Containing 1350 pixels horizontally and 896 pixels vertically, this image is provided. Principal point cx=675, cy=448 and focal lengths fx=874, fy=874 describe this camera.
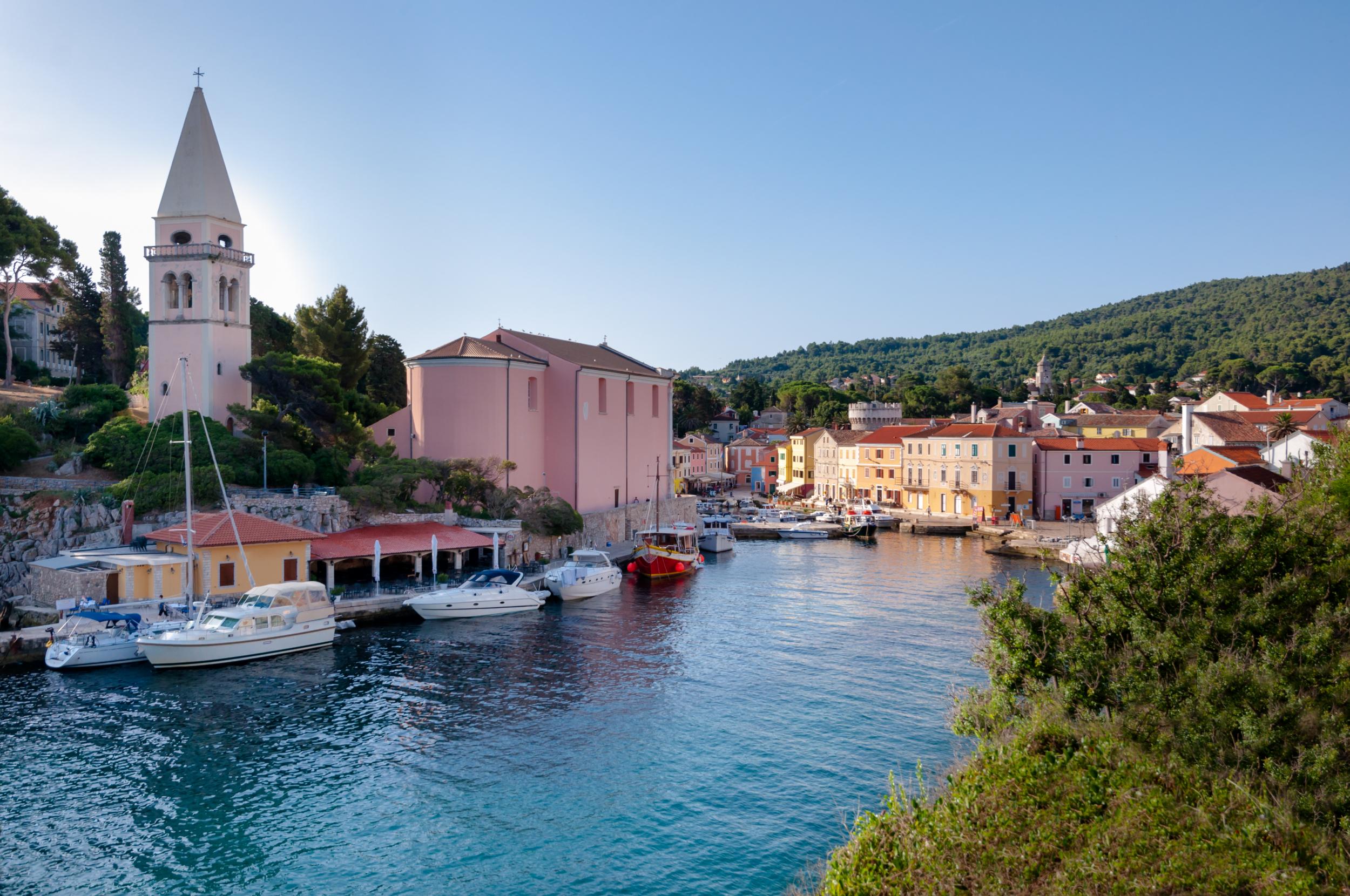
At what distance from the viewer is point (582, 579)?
27609mm

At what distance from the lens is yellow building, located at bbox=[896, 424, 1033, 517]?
4688cm

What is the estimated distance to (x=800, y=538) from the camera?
151 ft

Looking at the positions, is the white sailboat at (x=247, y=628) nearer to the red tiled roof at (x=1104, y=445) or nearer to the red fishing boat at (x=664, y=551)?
the red fishing boat at (x=664, y=551)

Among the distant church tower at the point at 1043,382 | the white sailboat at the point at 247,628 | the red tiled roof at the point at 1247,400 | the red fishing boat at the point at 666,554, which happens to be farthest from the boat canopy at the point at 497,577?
the distant church tower at the point at 1043,382

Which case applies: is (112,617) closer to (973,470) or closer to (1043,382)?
(973,470)

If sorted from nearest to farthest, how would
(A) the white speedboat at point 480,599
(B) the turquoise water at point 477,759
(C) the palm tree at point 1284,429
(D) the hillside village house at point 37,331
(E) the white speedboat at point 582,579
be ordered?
(B) the turquoise water at point 477,759, (A) the white speedboat at point 480,599, (E) the white speedboat at point 582,579, (C) the palm tree at point 1284,429, (D) the hillside village house at point 37,331

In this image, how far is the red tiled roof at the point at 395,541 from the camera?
79.7ft

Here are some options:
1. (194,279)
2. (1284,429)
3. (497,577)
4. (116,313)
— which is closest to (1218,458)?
(1284,429)

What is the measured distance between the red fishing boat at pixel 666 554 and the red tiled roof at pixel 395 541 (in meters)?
6.22

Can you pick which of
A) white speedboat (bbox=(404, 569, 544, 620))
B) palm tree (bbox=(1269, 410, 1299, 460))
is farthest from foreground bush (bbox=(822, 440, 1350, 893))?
palm tree (bbox=(1269, 410, 1299, 460))

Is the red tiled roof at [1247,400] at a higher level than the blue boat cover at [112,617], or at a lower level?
higher

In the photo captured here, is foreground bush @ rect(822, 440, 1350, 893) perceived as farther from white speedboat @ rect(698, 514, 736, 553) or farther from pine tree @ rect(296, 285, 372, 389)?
pine tree @ rect(296, 285, 372, 389)

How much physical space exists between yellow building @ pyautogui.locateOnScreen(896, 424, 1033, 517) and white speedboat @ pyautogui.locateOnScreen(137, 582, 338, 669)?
36.4 m

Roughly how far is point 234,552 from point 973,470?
38.1m
